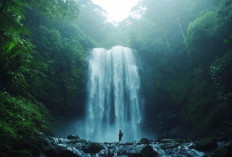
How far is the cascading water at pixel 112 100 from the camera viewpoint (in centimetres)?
1856

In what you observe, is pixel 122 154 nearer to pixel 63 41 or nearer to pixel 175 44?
pixel 63 41

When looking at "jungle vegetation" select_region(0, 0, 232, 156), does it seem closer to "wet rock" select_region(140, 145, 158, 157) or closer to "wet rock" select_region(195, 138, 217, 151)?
"wet rock" select_region(195, 138, 217, 151)

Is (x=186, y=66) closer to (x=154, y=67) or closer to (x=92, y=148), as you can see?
(x=154, y=67)

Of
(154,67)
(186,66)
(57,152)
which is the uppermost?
(154,67)

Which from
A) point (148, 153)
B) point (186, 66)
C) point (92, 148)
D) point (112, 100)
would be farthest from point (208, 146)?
point (186, 66)

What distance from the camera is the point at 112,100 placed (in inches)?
A: 777

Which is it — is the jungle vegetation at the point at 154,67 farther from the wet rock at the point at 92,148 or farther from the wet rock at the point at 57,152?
the wet rock at the point at 92,148

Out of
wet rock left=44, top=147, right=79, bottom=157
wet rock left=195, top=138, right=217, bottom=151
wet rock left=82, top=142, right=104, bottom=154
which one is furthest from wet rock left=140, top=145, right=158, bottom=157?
wet rock left=44, top=147, right=79, bottom=157

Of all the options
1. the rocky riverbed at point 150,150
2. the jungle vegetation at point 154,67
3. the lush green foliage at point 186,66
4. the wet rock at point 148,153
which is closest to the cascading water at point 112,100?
the jungle vegetation at point 154,67

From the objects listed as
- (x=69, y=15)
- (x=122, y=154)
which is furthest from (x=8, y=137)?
(x=69, y=15)

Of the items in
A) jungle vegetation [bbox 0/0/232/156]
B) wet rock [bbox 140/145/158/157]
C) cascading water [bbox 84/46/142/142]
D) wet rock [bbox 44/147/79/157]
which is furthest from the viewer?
cascading water [bbox 84/46/142/142]

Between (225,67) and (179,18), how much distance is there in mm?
13719

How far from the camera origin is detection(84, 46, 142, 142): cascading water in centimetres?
1856

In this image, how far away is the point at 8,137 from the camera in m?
5.18
